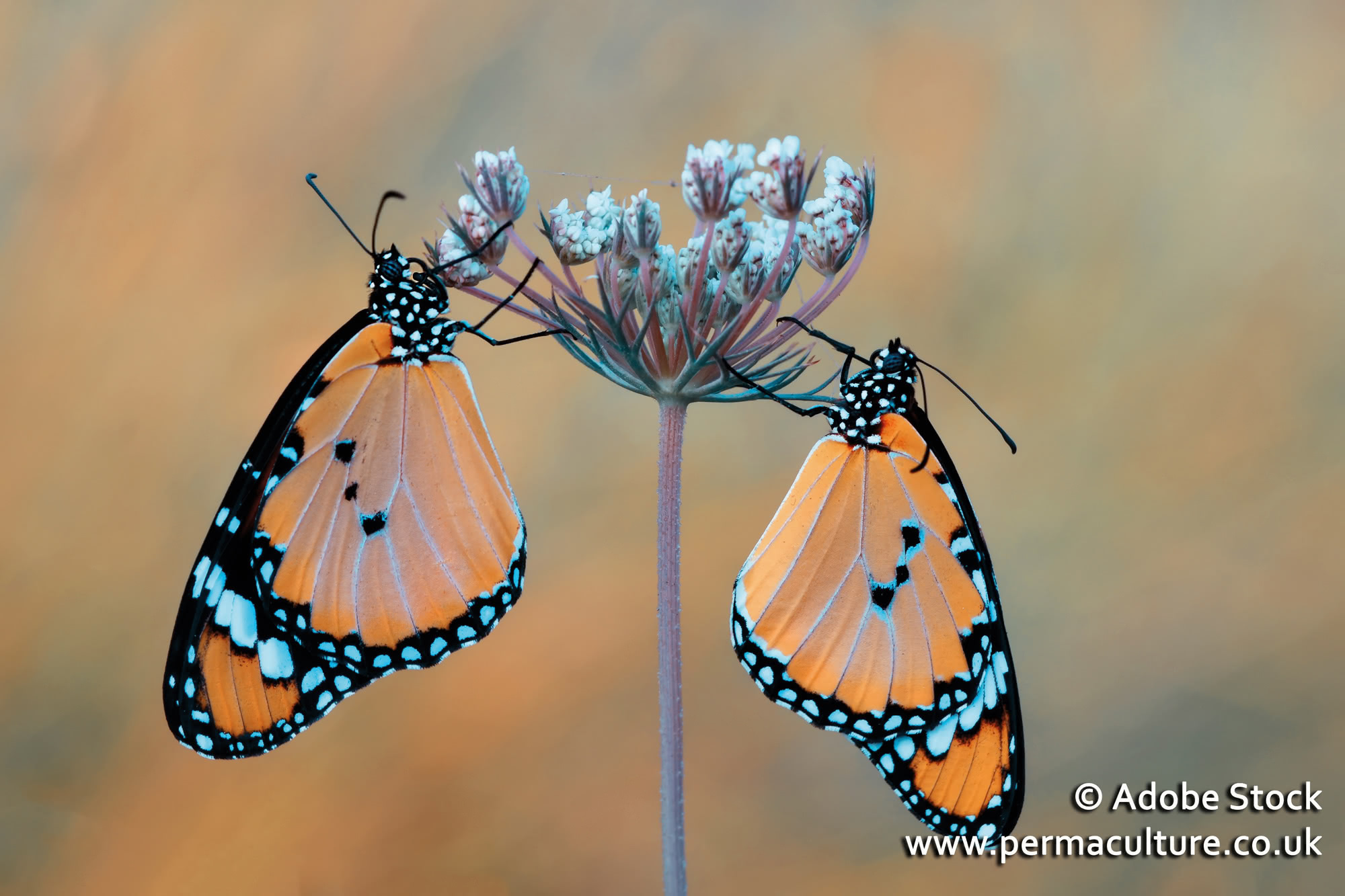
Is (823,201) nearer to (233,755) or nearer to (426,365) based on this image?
(426,365)

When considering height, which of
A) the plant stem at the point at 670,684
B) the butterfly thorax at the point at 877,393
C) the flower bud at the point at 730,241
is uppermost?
the flower bud at the point at 730,241

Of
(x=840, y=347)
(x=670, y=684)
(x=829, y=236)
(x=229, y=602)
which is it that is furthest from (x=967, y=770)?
(x=229, y=602)

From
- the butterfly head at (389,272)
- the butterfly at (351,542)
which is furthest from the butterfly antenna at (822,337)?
the butterfly head at (389,272)

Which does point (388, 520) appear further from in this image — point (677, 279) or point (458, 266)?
point (677, 279)

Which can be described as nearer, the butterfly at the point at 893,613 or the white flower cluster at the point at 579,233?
the white flower cluster at the point at 579,233

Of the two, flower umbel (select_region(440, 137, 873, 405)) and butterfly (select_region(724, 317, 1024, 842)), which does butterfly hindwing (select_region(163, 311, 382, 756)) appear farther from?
butterfly (select_region(724, 317, 1024, 842))

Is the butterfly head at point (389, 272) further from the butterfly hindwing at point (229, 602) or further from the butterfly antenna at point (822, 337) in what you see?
the butterfly antenna at point (822, 337)

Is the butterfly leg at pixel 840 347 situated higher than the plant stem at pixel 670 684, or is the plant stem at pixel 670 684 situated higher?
the butterfly leg at pixel 840 347
